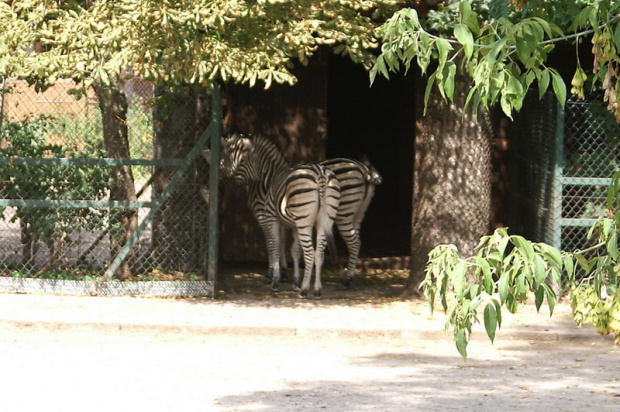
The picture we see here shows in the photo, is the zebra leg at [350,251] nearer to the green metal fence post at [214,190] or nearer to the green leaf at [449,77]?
Answer: the green metal fence post at [214,190]

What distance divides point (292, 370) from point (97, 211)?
5.14m

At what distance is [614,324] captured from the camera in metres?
4.22

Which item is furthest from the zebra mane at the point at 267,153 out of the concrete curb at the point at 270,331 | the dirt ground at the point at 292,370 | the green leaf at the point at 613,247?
the green leaf at the point at 613,247

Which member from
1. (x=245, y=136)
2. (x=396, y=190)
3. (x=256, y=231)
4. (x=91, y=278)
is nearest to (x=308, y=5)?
(x=245, y=136)

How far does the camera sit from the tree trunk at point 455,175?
514 inches

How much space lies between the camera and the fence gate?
13141 mm

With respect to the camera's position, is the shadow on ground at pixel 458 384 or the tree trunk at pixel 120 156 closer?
the shadow on ground at pixel 458 384

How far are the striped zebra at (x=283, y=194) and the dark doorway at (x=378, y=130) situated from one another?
6.52 meters

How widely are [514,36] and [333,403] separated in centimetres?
494

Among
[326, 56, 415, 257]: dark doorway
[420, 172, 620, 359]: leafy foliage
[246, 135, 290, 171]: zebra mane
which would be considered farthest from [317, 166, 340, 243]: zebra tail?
[420, 172, 620, 359]: leafy foliage

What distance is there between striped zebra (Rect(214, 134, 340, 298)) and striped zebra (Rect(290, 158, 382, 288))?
1.98ft

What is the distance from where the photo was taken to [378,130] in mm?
24062

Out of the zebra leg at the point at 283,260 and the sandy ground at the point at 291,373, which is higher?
the zebra leg at the point at 283,260

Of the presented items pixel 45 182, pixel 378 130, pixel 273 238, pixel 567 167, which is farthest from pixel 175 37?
pixel 378 130
